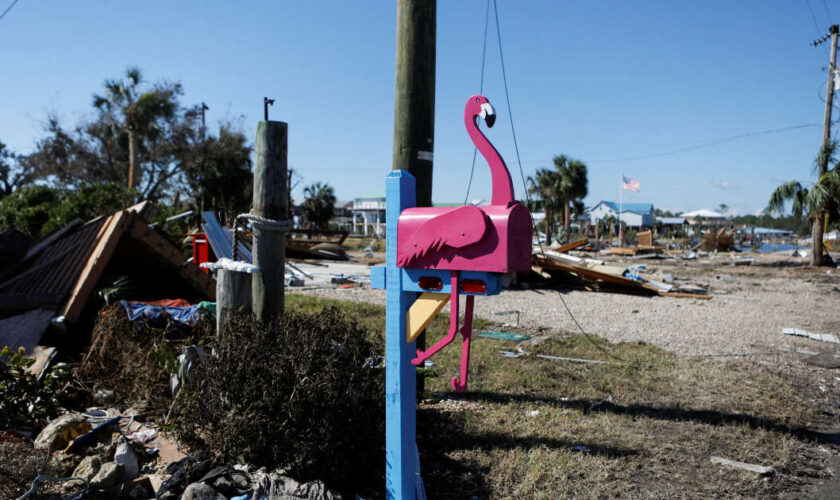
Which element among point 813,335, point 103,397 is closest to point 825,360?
point 813,335

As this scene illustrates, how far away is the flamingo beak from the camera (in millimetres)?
2829

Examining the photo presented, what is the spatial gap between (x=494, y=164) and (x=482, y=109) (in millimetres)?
325

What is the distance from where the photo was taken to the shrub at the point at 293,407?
9.48 feet

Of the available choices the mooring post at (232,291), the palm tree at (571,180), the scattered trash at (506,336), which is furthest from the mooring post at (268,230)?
the palm tree at (571,180)

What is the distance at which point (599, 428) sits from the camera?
4.37 metres

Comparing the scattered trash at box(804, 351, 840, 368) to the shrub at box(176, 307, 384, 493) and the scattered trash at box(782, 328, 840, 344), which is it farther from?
the shrub at box(176, 307, 384, 493)

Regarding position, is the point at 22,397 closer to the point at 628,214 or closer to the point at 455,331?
the point at 455,331

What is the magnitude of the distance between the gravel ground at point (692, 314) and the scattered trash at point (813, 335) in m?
0.17

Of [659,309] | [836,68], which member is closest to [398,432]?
[659,309]

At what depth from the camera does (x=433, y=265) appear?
2695mm

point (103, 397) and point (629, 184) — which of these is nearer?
point (103, 397)

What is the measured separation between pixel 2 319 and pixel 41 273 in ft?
2.56

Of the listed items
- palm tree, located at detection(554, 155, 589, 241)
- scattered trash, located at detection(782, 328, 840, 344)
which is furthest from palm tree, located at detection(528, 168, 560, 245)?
scattered trash, located at detection(782, 328, 840, 344)

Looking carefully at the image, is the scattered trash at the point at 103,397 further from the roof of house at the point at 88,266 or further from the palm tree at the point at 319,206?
the palm tree at the point at 319,206
